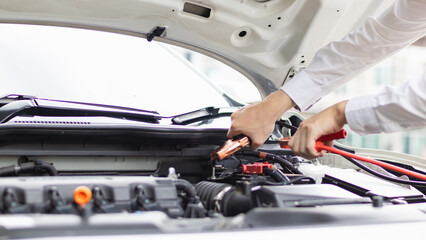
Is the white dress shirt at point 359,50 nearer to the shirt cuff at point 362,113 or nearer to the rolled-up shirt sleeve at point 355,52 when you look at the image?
the rolled-up shirt sleeve at point 355,52

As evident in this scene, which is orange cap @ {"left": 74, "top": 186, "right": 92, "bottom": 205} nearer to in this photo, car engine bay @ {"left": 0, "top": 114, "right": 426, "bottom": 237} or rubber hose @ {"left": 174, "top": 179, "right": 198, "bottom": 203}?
car engine bay @ {"left": 0, "top": 114, "right": 426, "bottom": 237}

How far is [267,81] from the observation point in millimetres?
1986

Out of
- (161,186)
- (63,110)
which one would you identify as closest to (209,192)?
(161,186)

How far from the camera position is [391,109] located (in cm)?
106

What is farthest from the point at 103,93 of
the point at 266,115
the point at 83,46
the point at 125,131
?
the point at 266,115

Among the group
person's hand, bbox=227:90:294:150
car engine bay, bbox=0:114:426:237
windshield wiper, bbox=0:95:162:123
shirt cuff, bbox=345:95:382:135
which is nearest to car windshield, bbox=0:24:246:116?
windshield wiper, bbox=0:95:162:123

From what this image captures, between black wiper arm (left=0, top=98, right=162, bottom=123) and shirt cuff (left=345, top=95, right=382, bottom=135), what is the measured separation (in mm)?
786

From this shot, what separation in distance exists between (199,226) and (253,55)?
4.10ft

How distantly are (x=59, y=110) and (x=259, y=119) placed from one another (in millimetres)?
695

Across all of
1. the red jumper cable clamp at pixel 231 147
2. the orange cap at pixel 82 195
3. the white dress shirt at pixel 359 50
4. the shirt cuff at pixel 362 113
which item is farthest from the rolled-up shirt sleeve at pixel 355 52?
the orange cap at pixel 82 195

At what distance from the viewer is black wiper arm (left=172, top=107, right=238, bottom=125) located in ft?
5.53

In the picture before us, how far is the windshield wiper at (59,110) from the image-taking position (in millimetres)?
1447

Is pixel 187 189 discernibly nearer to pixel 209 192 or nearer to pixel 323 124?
pixel 209 192

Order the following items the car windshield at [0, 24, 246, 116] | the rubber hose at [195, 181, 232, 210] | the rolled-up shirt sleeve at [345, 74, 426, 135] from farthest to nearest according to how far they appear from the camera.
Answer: the car windshield at [0, 24, 246, 116], the rubber hose at [195, 181, 232, 210], the rolled-up shirt sleeve at [345, 74, 426, 135]
